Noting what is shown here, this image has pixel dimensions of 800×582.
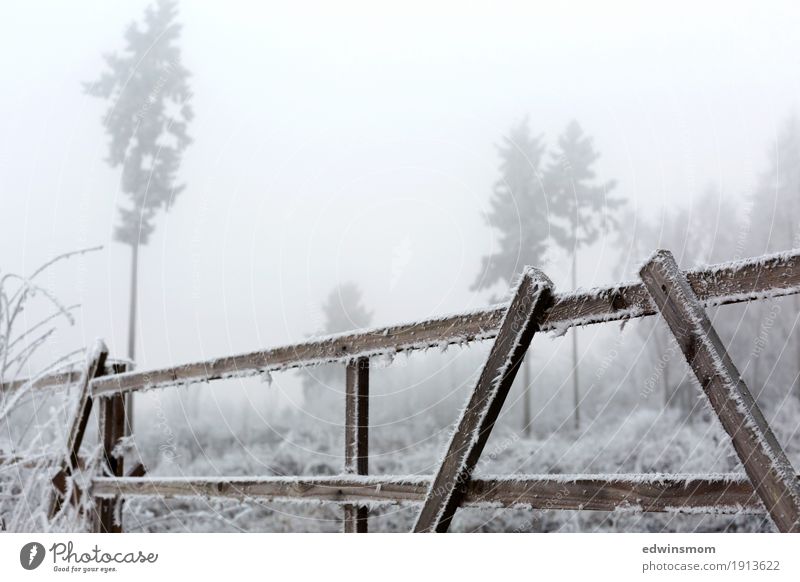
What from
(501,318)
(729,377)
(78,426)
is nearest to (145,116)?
(78,426)

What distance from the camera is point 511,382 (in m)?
1.02

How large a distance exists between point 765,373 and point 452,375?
219cm

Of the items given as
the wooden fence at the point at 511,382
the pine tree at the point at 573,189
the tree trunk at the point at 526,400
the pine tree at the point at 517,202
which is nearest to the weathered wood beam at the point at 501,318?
the wooden fence at the point at 511,382

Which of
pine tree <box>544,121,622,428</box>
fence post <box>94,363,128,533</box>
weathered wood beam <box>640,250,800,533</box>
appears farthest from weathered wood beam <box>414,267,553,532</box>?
pine tree <box>544,121,622,428</box>

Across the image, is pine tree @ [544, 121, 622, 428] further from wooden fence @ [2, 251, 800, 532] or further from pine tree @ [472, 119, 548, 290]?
wooden fence @ [2, 251, 800, 532]

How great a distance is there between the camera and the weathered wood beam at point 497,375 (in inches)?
39.4

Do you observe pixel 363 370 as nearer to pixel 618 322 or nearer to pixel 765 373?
pixel 618 322

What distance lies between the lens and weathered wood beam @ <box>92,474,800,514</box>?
88cm

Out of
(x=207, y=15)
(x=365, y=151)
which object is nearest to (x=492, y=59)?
Answer: (x=365, y=151)

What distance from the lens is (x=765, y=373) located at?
5066 millimetres
